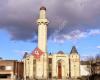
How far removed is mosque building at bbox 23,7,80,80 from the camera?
465ft

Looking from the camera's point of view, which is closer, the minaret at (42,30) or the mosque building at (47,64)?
the mosque building at (47,64)

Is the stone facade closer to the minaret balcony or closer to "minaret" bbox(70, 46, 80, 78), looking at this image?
"minaret" bbox(70, 46, 80, 78)

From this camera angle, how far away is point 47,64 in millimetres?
144000

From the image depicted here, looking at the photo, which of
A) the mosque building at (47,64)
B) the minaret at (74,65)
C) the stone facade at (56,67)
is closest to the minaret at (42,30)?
the mosque building at (47,64)

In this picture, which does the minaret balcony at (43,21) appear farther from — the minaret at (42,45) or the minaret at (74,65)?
the minaret at (74,65)

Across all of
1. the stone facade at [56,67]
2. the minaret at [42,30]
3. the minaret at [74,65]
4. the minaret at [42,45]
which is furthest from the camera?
the minaret at [74,65]

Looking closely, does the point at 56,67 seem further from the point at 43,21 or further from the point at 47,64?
the point at 43,21

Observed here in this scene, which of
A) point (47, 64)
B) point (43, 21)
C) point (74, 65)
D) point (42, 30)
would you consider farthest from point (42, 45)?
point (74, 65)

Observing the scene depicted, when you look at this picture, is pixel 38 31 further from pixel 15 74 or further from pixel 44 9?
pixel 15 74

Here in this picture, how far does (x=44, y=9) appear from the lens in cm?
14400

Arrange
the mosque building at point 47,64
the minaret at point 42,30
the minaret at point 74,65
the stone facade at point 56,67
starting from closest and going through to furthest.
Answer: the mosque building at point 47,64
the stone facade at point 56,67
the minaret at point 42,30
the minaret at point 74,65

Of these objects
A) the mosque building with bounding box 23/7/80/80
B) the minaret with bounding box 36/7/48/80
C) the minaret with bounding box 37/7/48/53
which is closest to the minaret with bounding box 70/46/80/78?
the mosque building with bounding box 23/7/80/80

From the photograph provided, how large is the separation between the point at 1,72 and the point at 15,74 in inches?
255

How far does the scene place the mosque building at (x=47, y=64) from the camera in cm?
14162
